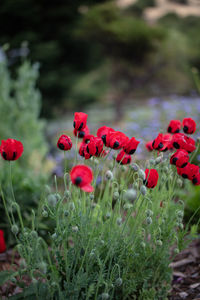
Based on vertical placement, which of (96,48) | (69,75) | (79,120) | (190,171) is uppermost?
(79,120)

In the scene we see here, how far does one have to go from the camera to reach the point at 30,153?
431 centimetres

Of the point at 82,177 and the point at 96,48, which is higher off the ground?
the point at 82,177

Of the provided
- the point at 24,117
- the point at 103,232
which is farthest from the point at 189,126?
the point at 24,117

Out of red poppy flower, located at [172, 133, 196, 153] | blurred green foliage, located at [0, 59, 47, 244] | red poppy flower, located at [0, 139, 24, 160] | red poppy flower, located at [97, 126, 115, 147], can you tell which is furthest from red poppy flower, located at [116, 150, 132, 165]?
blurred green foliage, located at [0, 59, 47, 244]

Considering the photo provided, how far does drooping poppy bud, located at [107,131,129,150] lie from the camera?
119cm

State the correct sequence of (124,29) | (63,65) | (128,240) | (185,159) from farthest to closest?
(124,29)
(63,65)
(128,240)
(185,159)

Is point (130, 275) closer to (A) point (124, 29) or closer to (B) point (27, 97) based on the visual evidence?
(B) point (27, 97)

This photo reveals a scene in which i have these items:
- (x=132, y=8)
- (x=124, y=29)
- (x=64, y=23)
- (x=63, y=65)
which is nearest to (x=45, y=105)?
(x=63, y=65)

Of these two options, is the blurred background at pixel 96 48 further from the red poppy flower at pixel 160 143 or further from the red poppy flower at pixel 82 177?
the red poppy flower at pixel 82 177

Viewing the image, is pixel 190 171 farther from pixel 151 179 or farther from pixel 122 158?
pixel 122 158

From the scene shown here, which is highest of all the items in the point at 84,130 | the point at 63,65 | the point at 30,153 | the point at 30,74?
the point at 84,130

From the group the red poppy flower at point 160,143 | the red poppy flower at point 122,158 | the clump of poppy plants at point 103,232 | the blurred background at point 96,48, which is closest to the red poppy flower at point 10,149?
the clump of poppy plants at point 103,232

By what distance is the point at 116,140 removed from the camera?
1194 millimetres

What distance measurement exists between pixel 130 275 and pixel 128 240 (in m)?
0.15
